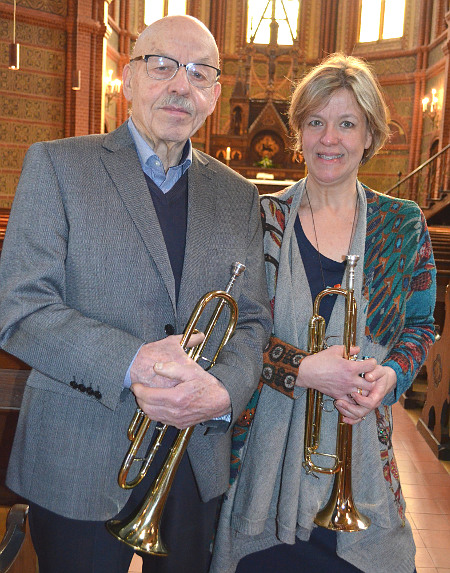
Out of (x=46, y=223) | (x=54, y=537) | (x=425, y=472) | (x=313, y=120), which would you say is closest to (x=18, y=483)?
(x=54, y=537)

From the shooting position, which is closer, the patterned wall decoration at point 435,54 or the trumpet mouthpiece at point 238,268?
the trumpet mouthpiece at point 238,268

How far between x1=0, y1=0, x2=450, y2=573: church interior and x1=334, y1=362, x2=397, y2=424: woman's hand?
182 inches

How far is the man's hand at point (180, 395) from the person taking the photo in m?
1.46

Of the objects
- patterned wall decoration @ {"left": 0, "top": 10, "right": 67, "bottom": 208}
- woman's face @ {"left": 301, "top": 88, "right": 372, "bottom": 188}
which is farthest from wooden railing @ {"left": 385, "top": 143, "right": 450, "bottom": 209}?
woman's face @ {"left": 301, "top": 88, "right": 372, "bottom": 188}

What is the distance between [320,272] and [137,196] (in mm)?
708

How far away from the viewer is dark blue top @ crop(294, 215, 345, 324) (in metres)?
2.04

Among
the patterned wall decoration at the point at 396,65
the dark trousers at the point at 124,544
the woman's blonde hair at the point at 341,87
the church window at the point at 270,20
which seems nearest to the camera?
the dark trousers at the point at 124,544

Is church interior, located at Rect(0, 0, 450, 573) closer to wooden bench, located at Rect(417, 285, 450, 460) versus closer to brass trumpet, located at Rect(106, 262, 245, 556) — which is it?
wooden bench, located at Rect(417, 285, 450, 460)

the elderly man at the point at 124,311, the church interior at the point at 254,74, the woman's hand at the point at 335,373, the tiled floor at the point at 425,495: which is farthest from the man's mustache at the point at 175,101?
the church interior at the point at 254,74

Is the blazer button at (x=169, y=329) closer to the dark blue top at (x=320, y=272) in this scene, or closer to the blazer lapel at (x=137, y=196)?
the blazer lapel at (x=137, y=196)

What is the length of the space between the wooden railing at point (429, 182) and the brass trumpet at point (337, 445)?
425 inches

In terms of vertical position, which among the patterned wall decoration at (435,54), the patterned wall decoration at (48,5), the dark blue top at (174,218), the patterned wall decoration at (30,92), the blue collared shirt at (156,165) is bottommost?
the dark blue top at (174,218)

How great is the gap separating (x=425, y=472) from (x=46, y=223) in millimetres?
3394

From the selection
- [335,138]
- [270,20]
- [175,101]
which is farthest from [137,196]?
[270,20]
